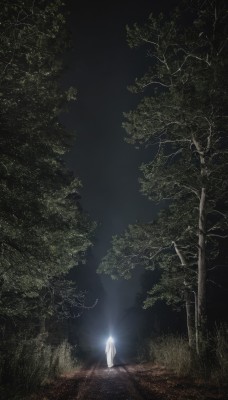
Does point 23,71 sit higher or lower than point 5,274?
higher

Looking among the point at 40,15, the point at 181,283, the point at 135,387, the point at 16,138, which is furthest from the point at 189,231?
the point at 40,15

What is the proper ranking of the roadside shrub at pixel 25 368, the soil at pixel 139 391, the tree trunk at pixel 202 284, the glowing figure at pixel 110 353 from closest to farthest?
the soil at pixel 139 391 < the roadside shrub at pixel 25 368 < the tree trunk at pixel 202 284 < the glowing figure at pixel 110 353

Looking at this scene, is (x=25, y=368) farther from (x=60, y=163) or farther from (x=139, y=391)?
(x=60, y=163)

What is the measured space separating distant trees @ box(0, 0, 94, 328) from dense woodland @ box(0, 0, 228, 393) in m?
0.03

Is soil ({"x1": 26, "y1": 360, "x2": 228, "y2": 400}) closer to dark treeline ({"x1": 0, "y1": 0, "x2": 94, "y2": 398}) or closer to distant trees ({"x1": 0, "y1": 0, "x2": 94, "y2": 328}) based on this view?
dark treeline ({"x1": 0, "y1": 0, "x2": 94, "y2": 398})

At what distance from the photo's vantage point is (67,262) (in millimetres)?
15227

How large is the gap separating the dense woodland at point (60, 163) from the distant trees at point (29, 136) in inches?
1.3

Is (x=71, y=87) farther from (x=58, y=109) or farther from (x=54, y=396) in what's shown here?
(x=54, y=396)

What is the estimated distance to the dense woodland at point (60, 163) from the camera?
9.38m

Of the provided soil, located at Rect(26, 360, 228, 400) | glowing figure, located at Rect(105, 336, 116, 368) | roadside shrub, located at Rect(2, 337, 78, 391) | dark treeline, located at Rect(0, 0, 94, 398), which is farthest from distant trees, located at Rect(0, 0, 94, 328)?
glowing figure, located at Rect(105, 336, 116, 368)

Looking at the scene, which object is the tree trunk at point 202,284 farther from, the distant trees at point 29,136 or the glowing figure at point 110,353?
the glowing figure at point 110,353

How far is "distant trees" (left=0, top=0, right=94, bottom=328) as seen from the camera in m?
9.06

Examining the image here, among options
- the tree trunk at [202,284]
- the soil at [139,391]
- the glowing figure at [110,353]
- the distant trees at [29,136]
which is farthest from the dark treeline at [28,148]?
the glowing figure at [110,353]

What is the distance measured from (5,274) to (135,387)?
5575mm
